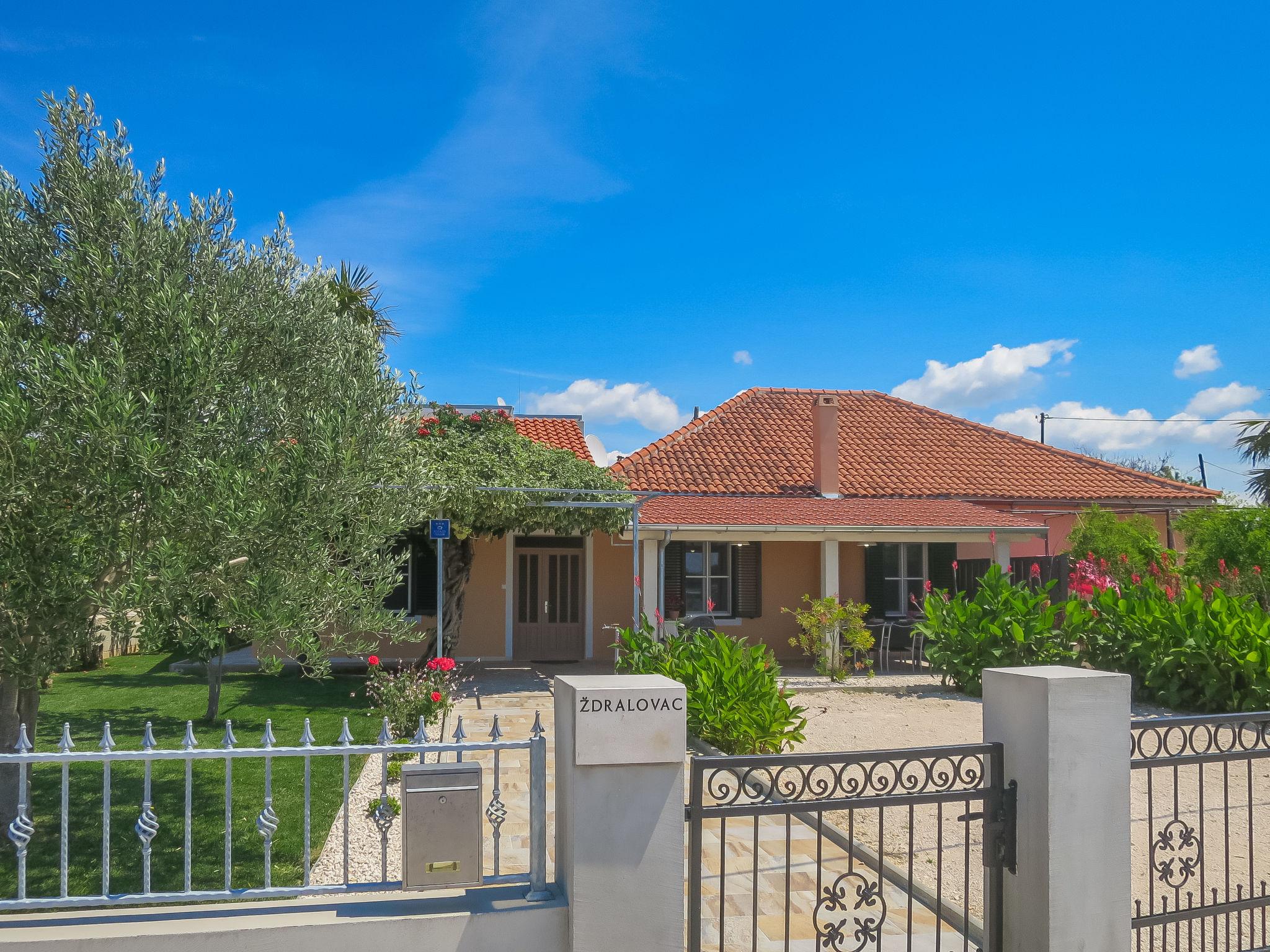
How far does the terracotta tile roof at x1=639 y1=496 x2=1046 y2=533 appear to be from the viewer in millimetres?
14883

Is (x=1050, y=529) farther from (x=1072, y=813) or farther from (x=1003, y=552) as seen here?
(x=1072, y=813)

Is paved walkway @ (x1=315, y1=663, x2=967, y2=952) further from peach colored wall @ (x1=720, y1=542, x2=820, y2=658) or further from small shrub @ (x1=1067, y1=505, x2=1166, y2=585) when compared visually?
small shrub @ (x1=1067, y1=505, x2=1166, y2=585)

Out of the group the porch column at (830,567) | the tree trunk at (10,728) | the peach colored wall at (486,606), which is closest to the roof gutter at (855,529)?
the porch column at (830,567)

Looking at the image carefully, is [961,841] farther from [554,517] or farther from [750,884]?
[554,517]

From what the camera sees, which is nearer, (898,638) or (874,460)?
(898,638)

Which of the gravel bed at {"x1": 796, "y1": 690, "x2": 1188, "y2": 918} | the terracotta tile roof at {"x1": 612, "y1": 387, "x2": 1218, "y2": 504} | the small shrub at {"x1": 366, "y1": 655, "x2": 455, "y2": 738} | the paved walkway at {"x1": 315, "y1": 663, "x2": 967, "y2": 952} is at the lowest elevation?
the gravel bed at {"x1": 796, "y1": 690, "x2": 1188, "y2": 918}

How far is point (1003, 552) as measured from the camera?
16.4 m

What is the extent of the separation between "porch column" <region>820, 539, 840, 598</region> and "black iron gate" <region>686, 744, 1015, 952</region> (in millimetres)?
8190

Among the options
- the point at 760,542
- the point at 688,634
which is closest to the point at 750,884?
the point at 688,634

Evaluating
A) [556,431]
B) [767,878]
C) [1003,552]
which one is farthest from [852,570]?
[767,878]

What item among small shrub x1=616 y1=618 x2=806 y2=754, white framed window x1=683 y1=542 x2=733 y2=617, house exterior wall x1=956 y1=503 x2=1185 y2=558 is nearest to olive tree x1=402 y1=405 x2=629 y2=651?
white framed window x1=683 y1=542 x2=733 y2=617

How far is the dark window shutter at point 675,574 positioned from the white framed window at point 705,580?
0.07m

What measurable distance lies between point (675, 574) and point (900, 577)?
14.5ft

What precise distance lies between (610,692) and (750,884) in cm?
239
